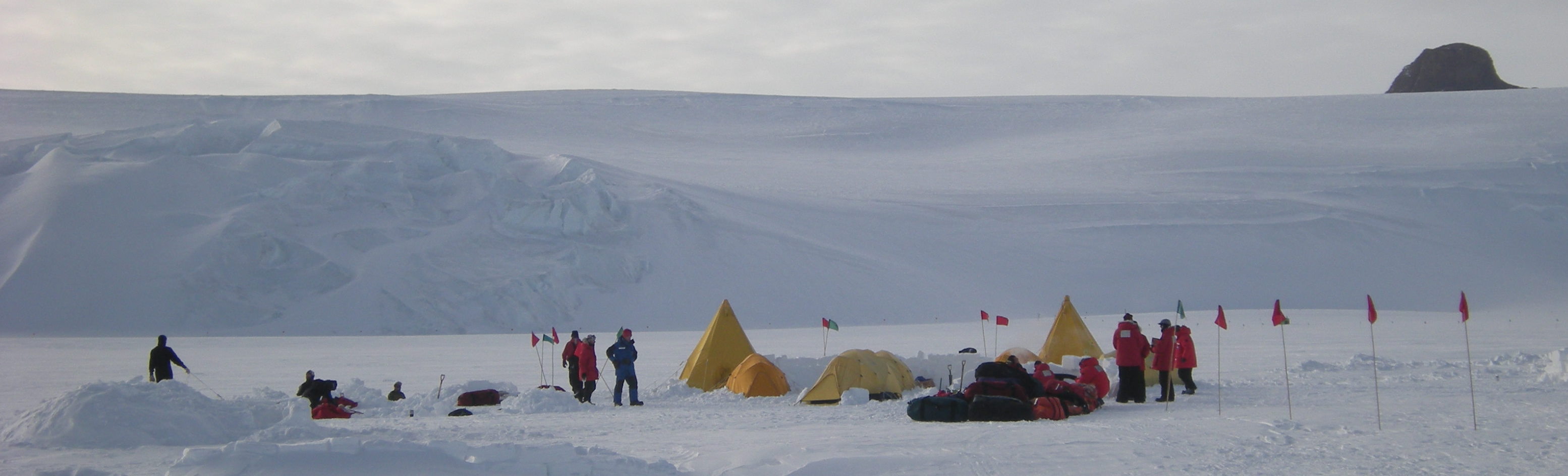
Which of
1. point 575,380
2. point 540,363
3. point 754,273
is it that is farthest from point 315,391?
point 754,273

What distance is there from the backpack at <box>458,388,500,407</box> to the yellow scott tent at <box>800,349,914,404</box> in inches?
135

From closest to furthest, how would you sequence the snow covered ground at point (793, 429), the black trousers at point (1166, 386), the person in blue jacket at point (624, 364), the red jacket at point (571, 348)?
the snow covered ground at point (793, 429) < the black trousers at point (1166, 386) < the person in blue jacket at point (624, 364) < the red jacket at point (571, 348)

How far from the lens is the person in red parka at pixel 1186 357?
12156 millimetres

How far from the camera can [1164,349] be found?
39.1 ft

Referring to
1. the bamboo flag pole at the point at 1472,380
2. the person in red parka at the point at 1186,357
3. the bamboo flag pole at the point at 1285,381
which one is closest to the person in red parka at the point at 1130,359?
the person in red parka at the point at 1186,357

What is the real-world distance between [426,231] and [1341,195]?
2992 centimetres

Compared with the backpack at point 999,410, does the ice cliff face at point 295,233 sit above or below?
above

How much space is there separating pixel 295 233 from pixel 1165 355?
84.0ft

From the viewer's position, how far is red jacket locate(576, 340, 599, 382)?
13.2 metres

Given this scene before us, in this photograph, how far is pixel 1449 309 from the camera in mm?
31531

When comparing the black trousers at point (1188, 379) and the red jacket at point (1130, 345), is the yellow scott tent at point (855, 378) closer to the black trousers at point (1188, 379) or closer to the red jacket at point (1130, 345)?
the red jacket at point (1130, 345)

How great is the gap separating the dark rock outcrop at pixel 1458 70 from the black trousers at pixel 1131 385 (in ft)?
299

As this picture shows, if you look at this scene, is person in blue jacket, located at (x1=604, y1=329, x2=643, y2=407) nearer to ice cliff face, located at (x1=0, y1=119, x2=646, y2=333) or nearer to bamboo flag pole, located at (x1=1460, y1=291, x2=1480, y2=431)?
bamboo flag pole, located at (x1=1460, y1=291, x2=1480, y2=431)

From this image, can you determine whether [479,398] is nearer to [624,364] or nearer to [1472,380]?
[624,364]
